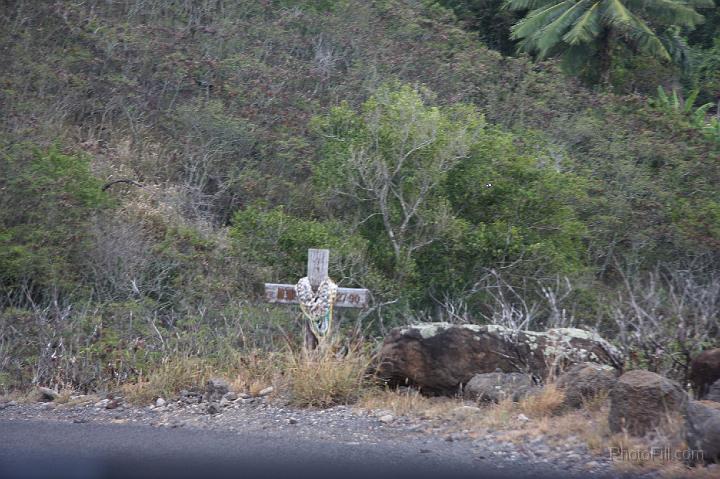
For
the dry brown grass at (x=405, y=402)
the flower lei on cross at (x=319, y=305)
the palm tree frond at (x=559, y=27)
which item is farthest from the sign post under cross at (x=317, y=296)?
the palm tree frond at (x=559, y=27)

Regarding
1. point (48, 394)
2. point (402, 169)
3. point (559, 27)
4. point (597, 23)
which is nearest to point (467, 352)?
point (402, 169)

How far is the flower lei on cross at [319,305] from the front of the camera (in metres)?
9.38

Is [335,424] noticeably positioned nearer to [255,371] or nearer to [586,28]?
[255,371]

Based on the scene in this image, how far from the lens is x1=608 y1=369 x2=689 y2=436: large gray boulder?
6.77 m

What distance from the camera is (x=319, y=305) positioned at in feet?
30.8

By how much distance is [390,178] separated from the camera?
38.3 ft

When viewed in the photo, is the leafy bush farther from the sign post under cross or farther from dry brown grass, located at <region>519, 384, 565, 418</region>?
dry brown grass, located at <region>519, 384, 565, 418</region>

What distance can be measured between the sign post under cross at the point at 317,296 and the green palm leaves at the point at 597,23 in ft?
37.6

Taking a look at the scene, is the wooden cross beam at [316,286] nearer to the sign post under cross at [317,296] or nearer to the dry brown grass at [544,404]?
the sign post under cross at [317,296]

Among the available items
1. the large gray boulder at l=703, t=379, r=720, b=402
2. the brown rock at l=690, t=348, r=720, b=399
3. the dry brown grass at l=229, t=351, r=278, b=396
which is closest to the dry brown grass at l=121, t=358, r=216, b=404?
the dry brown grass at l=229, t=351, r=278, b=396

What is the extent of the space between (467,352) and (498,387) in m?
0.63

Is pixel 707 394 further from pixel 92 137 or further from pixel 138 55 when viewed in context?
pixel 138 55

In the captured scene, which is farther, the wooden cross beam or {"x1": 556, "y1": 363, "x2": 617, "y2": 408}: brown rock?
the wooden cross beam

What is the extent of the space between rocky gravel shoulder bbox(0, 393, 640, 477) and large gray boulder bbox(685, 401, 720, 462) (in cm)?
62
